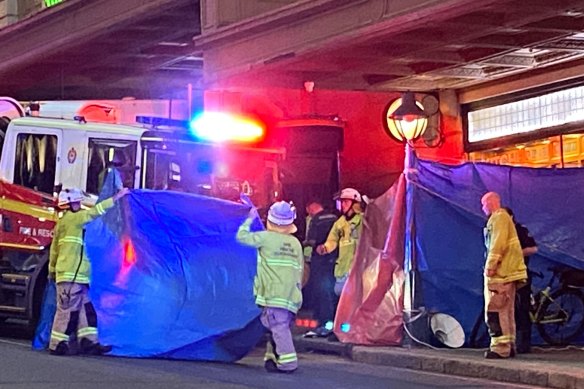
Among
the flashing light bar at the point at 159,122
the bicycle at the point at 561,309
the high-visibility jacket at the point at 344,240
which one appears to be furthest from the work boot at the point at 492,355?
the flashing light bar at the point at 159,122

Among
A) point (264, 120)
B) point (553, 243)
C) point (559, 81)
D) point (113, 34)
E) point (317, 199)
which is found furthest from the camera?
point (113, 34)

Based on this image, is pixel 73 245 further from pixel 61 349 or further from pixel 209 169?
pixel 209 169

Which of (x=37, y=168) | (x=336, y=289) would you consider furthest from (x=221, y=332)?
(x=37, y=168)

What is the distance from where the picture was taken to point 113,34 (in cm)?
2216

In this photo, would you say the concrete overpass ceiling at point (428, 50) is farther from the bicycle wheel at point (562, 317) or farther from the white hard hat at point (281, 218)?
the white hard hat at point (281, 218)

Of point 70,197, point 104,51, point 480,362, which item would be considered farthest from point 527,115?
point 104,51

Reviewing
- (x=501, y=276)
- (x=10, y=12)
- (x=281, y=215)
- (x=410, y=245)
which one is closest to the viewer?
(x=281, y=215)

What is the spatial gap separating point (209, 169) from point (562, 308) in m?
4.74

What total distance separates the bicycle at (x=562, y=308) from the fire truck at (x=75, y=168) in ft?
12.3

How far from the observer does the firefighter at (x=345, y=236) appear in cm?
1466

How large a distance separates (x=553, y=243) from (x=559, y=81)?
4470 millimetres

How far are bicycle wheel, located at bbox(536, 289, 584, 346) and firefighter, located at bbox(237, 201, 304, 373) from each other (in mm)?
3829

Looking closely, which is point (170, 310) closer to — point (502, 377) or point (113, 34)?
point (502, 377)

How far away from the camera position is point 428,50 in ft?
54.9
